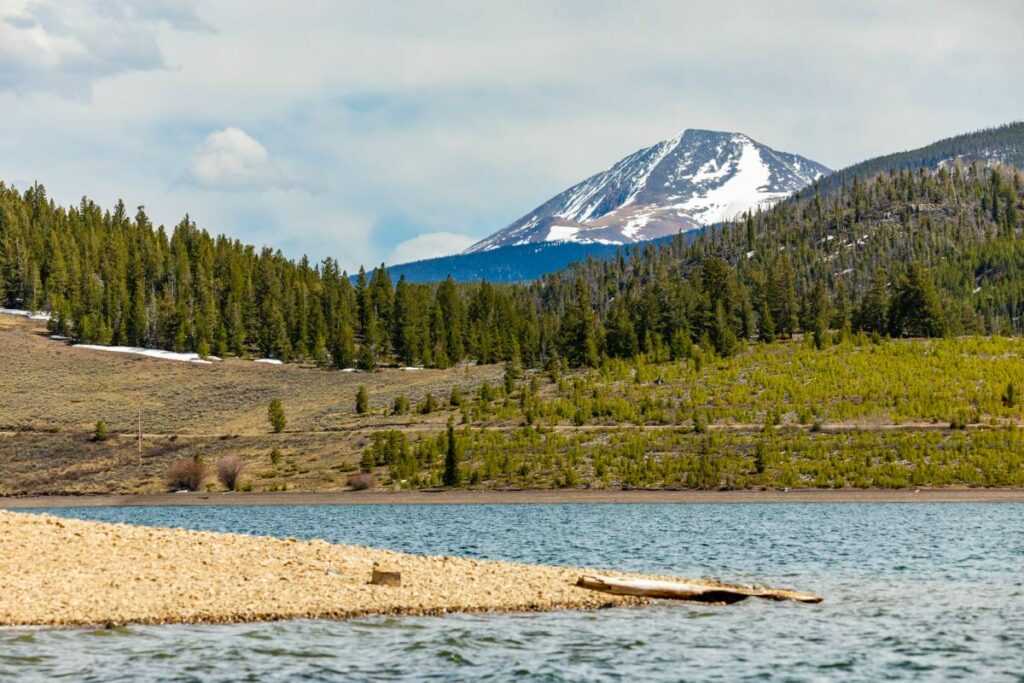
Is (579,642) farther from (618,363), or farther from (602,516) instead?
(618,363)

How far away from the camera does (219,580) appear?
34.2 meters

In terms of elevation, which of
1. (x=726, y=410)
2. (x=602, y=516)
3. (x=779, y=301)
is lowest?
(x=602, y=516)

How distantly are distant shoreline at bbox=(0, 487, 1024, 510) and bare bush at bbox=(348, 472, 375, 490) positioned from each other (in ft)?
3.53

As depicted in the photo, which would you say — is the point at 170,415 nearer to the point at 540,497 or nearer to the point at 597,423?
the point at 597,423

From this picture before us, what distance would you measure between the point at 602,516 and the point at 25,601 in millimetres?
53520

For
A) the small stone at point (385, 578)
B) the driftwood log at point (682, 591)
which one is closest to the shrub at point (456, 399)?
the small stone at point (385, 578)

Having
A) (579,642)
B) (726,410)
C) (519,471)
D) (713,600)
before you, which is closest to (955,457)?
(726,410)

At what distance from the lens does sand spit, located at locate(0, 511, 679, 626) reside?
3103 centimetres

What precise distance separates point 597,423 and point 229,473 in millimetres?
41822

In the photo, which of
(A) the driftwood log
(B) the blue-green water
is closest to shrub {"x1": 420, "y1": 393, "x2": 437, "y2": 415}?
(B) the blue-green water

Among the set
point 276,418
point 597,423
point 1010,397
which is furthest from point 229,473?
point 1010,397

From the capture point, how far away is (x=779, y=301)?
189m

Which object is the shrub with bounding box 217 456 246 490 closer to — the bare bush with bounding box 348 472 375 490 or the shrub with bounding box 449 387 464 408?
the bare bush with bounding box 348 472 375 490

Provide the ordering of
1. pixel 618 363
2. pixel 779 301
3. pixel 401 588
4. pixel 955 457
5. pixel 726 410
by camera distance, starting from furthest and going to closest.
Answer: pixel 779 301
pixel 618 363
pixel 726 410
pixel 955 457
pixel 401 588
